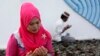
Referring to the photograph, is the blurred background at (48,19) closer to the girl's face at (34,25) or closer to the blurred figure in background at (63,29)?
the blurred figure in background at (63,29)

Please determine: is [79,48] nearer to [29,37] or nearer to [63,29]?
[63,29]

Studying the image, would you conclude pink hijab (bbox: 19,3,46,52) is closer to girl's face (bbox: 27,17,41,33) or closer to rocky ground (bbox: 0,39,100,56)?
girl's face (bbox: 27,17,41,33)

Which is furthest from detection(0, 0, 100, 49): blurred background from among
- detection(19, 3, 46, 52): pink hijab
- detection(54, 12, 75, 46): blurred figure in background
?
detection(19, 3, 46, 52): pink hijab

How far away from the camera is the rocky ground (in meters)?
8.39

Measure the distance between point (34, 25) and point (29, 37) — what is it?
150 mm

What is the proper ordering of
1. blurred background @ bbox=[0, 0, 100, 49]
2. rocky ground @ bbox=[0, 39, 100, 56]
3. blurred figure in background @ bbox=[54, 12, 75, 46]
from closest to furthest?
rocky ground @ bbox=[0, 39, 100, 56]
blurred background @ bbox=[0, 0, 100, 49]
blurred figure in background @ bbox=[54, 12, 75, 46]

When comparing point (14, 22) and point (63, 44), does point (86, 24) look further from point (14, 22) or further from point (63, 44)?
point (14, 22)

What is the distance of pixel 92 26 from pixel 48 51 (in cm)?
525

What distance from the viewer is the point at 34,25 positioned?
402 cm

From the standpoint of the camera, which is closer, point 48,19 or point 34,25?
point 34,25

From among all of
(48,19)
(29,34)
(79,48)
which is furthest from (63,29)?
(29,34)

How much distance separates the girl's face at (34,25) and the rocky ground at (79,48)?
4.17m

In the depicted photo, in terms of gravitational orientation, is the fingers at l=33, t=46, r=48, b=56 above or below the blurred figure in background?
above

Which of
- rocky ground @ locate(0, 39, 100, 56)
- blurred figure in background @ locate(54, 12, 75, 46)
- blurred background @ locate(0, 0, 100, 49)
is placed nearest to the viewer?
rocky ground @ locate(0, 39, 100, 56)
